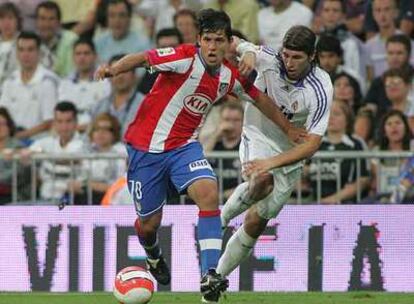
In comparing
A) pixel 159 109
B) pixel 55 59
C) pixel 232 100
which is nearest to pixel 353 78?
pixel 232 100

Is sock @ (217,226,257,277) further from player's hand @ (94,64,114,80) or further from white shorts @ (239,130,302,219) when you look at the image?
player's hand @ (94,64,114,80)

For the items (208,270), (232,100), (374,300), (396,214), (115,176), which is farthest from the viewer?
(232,100)

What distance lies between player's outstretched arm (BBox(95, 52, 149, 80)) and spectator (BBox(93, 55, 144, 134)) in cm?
569

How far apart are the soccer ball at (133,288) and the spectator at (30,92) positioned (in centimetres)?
647

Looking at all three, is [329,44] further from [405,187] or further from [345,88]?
[405,187]

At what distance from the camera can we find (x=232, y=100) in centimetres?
1647

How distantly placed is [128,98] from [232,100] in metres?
1.46

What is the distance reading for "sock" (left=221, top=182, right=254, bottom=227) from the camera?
12.5 metres

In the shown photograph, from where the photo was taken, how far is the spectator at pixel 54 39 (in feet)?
60.6

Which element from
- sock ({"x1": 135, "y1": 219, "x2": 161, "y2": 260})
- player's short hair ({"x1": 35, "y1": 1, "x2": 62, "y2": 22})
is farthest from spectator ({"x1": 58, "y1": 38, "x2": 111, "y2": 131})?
sock ({"x1": 135, "y1": 219, "x2": 161, "y2": 260})

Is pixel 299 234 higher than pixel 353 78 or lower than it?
lower

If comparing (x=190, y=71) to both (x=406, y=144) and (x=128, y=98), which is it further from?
(x=128, y=98)

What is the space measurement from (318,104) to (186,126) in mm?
1137

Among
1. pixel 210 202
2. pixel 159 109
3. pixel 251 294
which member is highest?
pixel 159 109
